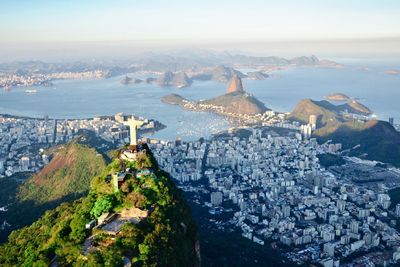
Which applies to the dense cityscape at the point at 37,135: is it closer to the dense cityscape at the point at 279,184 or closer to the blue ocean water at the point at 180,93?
the dense cityscape at the point at 279,184

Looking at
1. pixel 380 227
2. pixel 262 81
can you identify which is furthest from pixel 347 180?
pixel 262 81

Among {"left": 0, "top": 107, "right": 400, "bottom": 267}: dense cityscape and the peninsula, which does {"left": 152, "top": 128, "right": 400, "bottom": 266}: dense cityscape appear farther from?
the peninsula

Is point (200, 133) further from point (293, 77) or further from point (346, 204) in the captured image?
point (293, 77)

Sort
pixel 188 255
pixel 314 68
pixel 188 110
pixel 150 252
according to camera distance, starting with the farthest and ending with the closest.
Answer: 1. pixel 314 68
2. pixel 188 110
3. pixel 188 255
4. pixel 150 252

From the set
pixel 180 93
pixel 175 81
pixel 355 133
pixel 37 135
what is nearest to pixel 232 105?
pixel 355 133

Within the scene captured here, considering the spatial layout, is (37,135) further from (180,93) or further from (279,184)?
(180,93)

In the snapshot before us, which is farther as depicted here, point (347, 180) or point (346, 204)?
point (347, 180)
